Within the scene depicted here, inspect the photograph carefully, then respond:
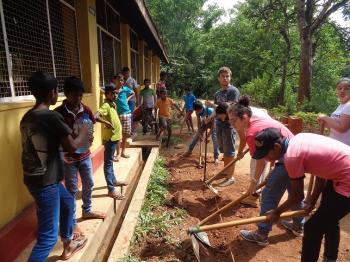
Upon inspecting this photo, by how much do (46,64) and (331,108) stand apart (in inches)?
820

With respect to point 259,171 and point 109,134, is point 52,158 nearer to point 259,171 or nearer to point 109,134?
point 109,134

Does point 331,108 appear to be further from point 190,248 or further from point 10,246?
point 10,246

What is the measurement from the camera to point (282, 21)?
18.0 meters

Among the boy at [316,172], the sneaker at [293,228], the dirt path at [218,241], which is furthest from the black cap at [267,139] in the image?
the sneaker at [293,228]

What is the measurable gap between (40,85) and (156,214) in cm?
273

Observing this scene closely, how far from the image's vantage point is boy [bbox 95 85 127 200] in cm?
409

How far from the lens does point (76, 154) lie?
10.5ft

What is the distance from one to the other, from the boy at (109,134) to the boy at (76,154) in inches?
23.8

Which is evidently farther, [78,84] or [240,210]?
[240,210]

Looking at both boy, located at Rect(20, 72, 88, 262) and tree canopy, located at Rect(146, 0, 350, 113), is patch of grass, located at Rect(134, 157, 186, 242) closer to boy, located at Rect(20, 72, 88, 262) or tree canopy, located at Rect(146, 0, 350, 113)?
boy, located at Rect(20, 72, 88, 262)

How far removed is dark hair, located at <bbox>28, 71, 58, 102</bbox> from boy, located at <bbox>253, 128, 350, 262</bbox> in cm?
179

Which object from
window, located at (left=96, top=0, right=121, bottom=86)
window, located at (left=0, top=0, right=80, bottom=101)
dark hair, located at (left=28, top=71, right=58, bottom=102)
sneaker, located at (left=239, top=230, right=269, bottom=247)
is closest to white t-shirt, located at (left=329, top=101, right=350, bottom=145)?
sneaker, located at (left=239, top=230, right=269, bottom=247)

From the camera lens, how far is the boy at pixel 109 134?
161 inches

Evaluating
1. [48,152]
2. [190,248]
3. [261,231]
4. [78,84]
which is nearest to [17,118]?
[78,84]
